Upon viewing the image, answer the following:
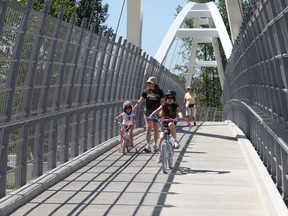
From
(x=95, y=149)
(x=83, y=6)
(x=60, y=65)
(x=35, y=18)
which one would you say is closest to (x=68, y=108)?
(x=60, y=65)

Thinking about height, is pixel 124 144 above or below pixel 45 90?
below

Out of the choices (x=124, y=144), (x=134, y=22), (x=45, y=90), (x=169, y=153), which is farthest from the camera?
(x=134, y=22)

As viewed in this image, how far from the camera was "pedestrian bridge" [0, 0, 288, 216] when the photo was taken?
33.2 ft

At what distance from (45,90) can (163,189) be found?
2.44 metres

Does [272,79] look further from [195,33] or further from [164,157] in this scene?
[195,33]

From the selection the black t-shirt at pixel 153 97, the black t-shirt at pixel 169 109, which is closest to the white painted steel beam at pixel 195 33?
the black t-shirt at pixel 153 97

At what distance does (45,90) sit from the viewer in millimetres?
13023

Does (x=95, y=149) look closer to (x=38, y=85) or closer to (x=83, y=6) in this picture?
(x=38, y=85)

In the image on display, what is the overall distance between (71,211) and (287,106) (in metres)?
2.66

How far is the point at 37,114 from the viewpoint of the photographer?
12.8m

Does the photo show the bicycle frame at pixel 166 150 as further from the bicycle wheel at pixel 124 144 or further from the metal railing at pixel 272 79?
the bicycle wheel at pixel 124 144

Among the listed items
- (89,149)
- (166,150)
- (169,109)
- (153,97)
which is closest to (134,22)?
(89,149)

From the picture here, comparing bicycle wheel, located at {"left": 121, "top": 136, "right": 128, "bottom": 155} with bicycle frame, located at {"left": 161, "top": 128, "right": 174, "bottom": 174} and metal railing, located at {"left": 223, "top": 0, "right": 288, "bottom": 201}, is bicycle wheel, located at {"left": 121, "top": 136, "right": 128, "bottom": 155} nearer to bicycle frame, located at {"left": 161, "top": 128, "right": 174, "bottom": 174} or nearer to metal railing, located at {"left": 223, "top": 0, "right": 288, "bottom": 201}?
metal railing, located at {"left": 223, "top": 0, "right": 288, "bottom": 201}

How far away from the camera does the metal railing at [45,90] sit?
34.6ft
